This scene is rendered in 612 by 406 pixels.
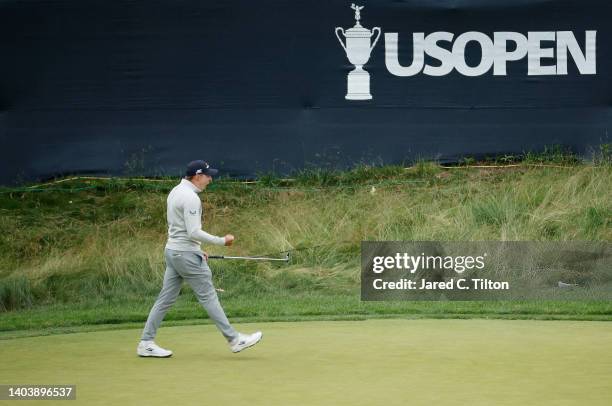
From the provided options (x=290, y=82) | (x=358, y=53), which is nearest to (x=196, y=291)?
(x=290, y=82)

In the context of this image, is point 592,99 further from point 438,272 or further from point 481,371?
point 481,371

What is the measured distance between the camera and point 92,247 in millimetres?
17625

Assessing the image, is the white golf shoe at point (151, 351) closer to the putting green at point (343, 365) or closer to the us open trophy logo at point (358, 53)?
the putting green at point (343, 365)

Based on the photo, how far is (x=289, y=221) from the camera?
1819cm

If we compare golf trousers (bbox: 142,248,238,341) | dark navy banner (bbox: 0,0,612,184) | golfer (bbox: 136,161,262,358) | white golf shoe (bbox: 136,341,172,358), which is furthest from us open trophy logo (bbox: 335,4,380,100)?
white golf shoe (bbox: 136,341,172,358)

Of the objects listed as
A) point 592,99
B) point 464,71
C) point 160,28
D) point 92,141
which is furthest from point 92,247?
point 592,99

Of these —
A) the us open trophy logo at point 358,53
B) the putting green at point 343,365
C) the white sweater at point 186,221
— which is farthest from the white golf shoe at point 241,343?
the us open trophy logo at point 358,53

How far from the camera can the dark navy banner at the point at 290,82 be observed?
19984 mm

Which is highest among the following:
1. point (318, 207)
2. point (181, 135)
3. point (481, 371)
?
point (181, 135)

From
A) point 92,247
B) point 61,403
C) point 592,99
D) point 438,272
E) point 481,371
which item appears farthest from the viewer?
point 592,99

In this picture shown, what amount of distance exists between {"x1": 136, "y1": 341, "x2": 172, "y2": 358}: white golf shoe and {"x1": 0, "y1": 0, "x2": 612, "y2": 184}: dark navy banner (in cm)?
945

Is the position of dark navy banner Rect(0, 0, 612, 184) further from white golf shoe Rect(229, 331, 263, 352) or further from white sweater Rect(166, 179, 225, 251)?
white golf shoe Rect(229, 331, 263, 352)

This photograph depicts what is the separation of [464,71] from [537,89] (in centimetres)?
130
